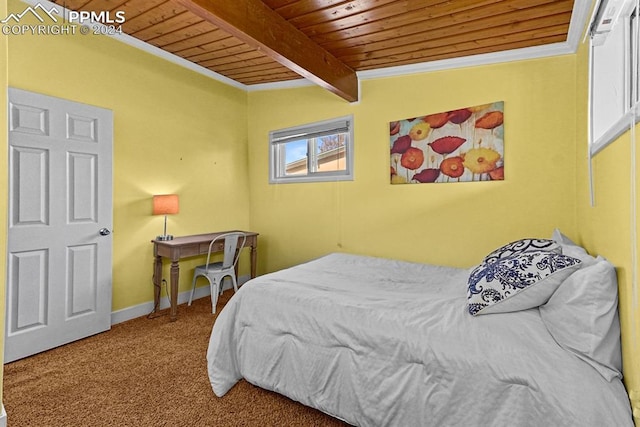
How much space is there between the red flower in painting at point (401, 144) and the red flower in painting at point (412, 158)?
4 centimetres

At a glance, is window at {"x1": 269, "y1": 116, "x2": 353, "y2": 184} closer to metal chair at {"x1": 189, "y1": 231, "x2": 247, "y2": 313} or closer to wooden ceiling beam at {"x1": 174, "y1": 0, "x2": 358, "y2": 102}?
wooden ceiling beam at {"x1": 174, "y1": 0, "x2": 358, "y2": 102}

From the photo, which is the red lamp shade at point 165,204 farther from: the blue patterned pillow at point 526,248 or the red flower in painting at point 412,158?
the blue patterned pillow at point 526,248

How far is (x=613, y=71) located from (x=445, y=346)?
5.04ft

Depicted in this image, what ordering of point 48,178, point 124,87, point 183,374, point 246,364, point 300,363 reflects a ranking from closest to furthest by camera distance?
point 300,363 → point 246,364 → point 183,374 → point 48,178 → point 124,87

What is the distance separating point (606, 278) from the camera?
4.15 feet

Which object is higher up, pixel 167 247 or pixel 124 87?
pixel 124 87

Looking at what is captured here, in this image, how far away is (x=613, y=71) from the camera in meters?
1.56

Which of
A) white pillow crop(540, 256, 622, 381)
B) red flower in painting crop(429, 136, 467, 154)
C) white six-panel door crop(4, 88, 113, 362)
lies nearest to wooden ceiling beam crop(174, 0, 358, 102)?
red flower in painting crop(429, 136, 467, 154)

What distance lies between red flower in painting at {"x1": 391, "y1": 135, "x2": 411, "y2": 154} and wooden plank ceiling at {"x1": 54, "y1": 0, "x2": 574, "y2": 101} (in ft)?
2.23

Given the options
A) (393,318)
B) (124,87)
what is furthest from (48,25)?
(393,318)

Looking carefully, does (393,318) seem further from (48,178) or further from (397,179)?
(48,178)

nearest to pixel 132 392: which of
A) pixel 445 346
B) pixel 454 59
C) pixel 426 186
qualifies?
pixel 445 346

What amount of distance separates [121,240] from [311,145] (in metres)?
2.23

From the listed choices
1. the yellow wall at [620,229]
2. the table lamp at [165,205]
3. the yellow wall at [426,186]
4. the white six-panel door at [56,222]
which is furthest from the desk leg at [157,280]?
the yellow wall at [620,229]
